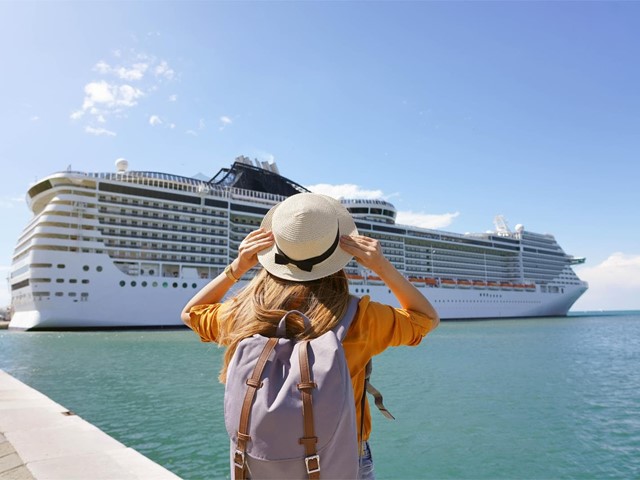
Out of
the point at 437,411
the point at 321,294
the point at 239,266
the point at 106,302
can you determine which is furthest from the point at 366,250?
the point at 106,302

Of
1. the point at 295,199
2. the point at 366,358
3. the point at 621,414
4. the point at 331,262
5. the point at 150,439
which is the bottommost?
the point at 621,414

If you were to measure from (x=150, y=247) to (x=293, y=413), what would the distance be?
36120mm

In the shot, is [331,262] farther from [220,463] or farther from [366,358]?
[220,463]

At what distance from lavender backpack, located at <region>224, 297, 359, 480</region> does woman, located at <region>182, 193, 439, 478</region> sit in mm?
133

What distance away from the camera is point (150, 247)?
3472 centimetres

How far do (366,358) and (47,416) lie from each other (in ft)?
15.2

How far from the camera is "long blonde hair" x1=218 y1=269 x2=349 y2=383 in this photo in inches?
55.2

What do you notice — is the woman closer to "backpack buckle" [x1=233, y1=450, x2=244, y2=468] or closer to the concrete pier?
"backpack buckle" [x1=233, y1=450, x2=244, y2=468]

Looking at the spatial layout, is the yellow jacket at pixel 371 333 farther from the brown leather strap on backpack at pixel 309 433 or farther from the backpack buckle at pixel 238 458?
the backpack buckle at pixel 238 458

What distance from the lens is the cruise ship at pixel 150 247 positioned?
2970cm

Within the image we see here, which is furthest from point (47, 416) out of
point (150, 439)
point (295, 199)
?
point (295, 199)

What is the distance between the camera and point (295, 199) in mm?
1586

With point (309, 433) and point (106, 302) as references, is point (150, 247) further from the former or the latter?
point (309, 433)

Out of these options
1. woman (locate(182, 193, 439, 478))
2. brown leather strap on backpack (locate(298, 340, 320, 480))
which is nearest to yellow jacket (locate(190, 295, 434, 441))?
woman (locate(182, 193, 439, 478))
